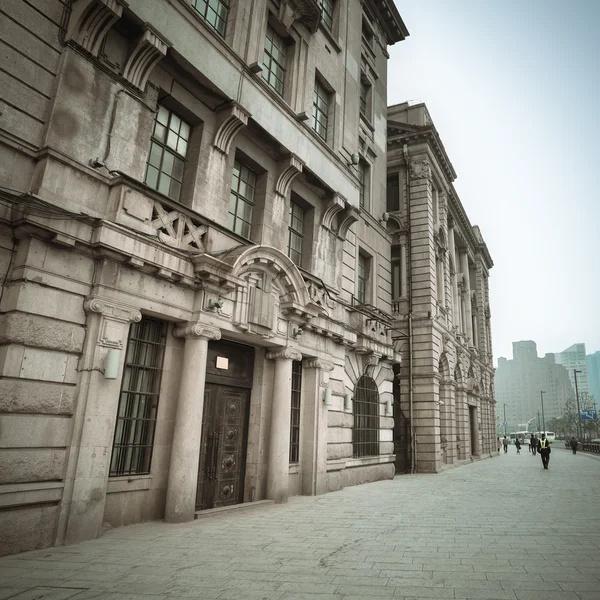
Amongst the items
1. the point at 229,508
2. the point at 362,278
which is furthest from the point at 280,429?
the point at 362,278

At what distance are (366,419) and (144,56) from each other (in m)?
13.5

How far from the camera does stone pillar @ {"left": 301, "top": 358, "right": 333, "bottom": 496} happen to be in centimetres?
1320

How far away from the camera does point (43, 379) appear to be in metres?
7.14

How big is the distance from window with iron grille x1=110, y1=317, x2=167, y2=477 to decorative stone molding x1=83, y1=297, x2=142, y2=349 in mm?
790

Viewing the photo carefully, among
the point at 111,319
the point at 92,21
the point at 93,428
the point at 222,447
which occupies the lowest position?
the point at 222,447

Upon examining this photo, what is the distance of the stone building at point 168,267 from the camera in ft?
23.5

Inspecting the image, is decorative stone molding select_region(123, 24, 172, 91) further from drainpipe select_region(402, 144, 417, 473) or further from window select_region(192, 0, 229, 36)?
drainpipe select_region(402, 144, 417, 473)

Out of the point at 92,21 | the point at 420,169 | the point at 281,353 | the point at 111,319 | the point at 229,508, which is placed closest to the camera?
the point at 111,319

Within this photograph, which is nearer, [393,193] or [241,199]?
[241,199]

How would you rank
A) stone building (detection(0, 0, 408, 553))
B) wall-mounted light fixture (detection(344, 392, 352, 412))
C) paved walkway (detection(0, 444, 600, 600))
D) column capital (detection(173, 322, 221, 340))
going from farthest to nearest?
1. wall-mounted light fixture (detection(344, 392, 352, 412))
2. column capital (detection(173, 322, 221, 340))
3. stone building (detection(0, 0, 408, 553))
4. paved walkway (detection(0, 444, 600, 600))

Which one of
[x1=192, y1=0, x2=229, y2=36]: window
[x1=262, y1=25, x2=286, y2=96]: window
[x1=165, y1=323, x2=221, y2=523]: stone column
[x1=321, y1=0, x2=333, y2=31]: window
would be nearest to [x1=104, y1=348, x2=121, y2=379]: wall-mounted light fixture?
[x1=165, y1=323, x2=221, y2=523]: stone column

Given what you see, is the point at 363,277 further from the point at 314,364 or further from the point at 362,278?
the point at 314,364

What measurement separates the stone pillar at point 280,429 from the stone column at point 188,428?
2.76 metres

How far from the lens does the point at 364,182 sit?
19.9 m
